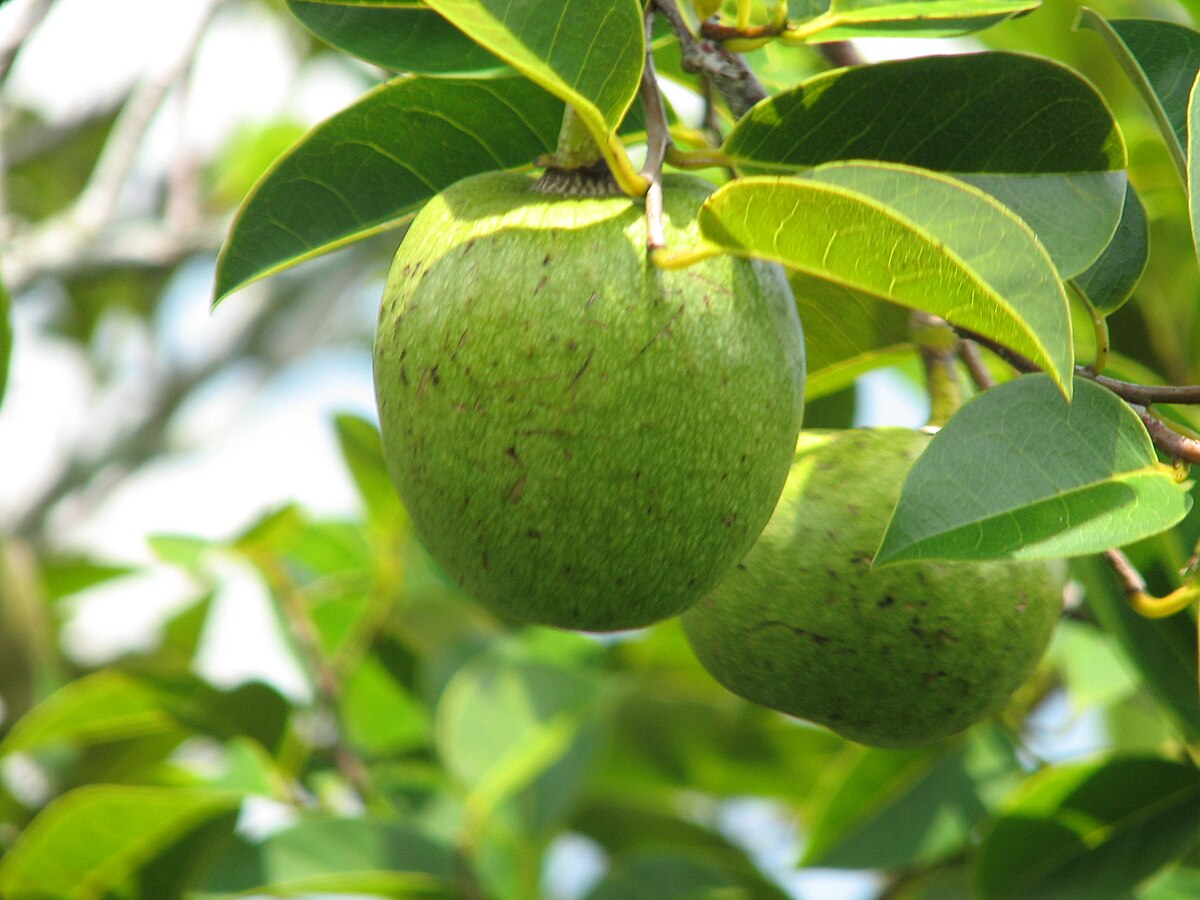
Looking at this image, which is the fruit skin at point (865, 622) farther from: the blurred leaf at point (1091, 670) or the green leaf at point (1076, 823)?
the blurred leaf at point (1091, 670)

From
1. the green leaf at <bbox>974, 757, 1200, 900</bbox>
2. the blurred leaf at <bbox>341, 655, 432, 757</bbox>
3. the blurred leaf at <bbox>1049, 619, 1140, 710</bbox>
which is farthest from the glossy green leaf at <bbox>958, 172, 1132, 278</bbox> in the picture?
the blurred leaf at <bbox>341, 655, 432, 757</bbox>

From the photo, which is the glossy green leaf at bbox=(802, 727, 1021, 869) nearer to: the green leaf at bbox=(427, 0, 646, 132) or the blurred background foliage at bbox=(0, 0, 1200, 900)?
the blurred background foliage at bbox=(0, 0, 1200, 900)

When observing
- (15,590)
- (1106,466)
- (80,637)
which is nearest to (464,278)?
(1106,466)

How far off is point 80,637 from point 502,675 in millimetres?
1393

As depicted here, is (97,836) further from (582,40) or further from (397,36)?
(582,40)

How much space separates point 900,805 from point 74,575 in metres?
1.61

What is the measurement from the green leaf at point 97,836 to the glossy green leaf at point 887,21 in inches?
43.5

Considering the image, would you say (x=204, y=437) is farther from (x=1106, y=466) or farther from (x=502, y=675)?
(x=1106, y=466)

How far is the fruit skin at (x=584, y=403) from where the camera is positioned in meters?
0.81

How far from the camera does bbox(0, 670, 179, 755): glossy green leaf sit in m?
1.72

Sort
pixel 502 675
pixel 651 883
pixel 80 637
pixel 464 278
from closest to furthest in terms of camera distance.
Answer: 1. pixel 464 278
2. pixel 651 883
3. pixel 502 675
4. pixel 80 637

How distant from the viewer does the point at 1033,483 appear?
0.86m

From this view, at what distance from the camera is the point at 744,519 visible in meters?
0.87

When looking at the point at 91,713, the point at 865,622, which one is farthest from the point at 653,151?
the point at 91,713
